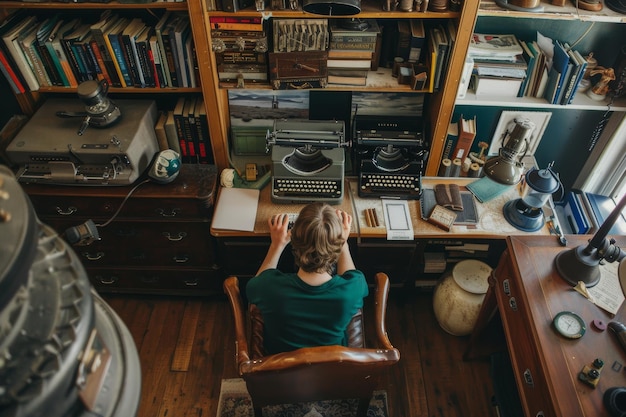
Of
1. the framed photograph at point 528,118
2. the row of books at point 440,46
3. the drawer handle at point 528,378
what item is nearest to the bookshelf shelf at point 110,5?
the row of books at point 440,46

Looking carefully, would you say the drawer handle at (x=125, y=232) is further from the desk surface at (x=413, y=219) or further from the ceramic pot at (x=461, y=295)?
the ceramic pot at (x=461, y=295)

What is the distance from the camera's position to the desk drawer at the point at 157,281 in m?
2.70

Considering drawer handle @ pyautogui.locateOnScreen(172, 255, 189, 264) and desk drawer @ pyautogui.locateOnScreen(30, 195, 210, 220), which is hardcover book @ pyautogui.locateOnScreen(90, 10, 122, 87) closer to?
desk drawer @ pyautogui.locateOnScreen(30, 195, 210, 220)

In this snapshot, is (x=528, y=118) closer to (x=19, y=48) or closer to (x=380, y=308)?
(x=380, y=308)

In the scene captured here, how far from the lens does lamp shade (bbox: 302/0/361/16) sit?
1.68m

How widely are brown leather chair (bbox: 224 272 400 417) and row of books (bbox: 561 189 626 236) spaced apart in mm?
1368

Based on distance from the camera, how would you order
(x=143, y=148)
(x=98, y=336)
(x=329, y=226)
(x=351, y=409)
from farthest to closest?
(x=351, y=409) < (x=143, y=148) < (x=329, y=226) < (x=98, y=336)

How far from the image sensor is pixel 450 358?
8.76ft

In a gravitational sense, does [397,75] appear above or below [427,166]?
above

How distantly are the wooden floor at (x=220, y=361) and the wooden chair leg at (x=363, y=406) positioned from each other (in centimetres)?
27

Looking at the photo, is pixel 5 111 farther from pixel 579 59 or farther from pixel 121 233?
pixel 579 59

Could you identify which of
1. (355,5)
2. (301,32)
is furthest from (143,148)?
(355,5)

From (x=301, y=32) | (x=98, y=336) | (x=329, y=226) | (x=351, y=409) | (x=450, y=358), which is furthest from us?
(x=450, y=358)

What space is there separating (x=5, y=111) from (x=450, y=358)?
2824 mm
